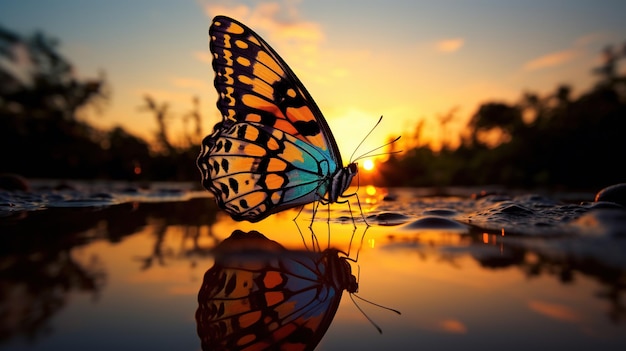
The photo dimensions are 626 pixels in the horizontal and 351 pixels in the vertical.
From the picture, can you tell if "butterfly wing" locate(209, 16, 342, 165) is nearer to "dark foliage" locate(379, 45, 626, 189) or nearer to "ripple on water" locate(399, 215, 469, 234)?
"ripple on water" locate(399, 215, 469, 234)

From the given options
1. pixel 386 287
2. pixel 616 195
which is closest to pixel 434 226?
pixel 386 287

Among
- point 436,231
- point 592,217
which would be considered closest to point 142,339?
point 436,231

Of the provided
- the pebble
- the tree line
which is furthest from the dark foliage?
the pebble

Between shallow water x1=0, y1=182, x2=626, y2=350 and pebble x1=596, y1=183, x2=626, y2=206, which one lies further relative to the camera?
pebble x1=596, y1=183, x2=626, y2=206

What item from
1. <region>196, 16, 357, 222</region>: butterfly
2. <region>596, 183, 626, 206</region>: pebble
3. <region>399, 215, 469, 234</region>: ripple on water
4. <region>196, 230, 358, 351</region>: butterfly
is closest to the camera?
<region>196, 230, 358, 351</region>: butterfly

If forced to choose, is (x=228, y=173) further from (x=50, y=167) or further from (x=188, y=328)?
(x=50, y=167)
